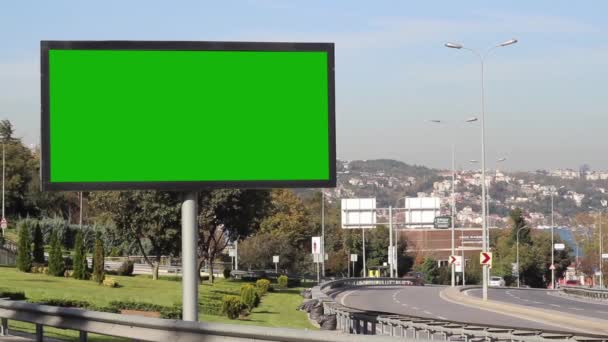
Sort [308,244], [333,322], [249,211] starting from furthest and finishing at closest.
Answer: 1. [308,244]
2. [249,211]
3. [333,322]

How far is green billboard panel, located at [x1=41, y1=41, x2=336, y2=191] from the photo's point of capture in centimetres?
1434

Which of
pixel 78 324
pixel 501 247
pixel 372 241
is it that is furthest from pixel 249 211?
pixel 501 247

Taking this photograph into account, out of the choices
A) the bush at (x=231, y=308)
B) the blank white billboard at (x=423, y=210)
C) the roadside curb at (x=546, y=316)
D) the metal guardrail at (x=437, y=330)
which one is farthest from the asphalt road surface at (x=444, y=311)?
the blank white billboard at (x=423, y=210)

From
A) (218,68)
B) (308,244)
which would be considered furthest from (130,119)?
(308,244)

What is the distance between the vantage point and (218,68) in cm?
1455

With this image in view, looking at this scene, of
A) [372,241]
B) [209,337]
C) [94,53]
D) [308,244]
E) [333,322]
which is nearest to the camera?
[209,337]

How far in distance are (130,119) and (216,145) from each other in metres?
1.20

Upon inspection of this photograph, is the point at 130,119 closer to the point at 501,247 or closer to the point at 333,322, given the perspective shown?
the point at 333,322

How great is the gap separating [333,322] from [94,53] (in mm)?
7997

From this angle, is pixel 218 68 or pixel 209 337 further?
pixel 218 68

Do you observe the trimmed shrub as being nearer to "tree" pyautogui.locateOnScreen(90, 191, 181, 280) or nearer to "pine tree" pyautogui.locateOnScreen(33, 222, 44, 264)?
"pine tree" pyautogui.locateOnScreen(33, 222, 44, 264)

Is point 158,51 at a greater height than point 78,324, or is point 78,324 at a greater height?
point 158,51

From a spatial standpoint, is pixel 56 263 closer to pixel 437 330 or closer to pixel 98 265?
pixel 98 265

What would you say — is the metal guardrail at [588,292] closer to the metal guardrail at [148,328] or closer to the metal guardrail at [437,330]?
the metal guardrail at [437,330]
